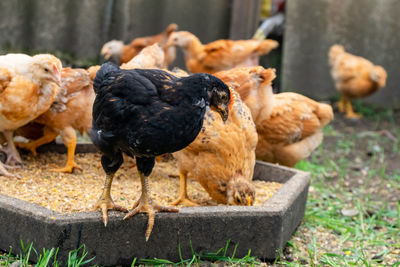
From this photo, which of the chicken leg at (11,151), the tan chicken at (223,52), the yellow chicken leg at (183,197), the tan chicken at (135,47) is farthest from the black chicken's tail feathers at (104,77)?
the tan chicken at (223,52)

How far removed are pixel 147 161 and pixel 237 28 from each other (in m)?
6.00

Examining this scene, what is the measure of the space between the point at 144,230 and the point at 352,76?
20.1 feet

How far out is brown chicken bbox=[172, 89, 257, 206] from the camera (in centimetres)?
323

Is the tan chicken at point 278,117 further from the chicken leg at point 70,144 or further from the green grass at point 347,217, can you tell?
the chicken leg at point 70,144

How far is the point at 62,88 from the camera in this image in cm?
385

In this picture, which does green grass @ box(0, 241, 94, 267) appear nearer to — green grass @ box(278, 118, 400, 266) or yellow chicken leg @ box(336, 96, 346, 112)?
green grass @ box(278, 118, 400, 266)

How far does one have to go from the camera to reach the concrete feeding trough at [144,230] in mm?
2574

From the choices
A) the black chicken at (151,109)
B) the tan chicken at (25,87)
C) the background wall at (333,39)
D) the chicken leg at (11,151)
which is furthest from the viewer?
the background wall at (333,39)

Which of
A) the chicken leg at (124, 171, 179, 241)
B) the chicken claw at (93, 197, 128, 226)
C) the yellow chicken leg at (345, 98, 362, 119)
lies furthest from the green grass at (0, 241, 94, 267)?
the yellow chicken leg at (345, 98, 362, 119)

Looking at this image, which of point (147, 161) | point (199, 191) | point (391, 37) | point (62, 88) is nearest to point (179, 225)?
point (147, 161)

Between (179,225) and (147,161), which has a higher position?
(147,161)

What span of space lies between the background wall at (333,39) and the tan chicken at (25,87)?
5.70 m

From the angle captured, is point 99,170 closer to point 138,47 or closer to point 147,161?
point 147,161

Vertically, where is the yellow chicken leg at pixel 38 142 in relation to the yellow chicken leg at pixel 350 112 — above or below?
above
